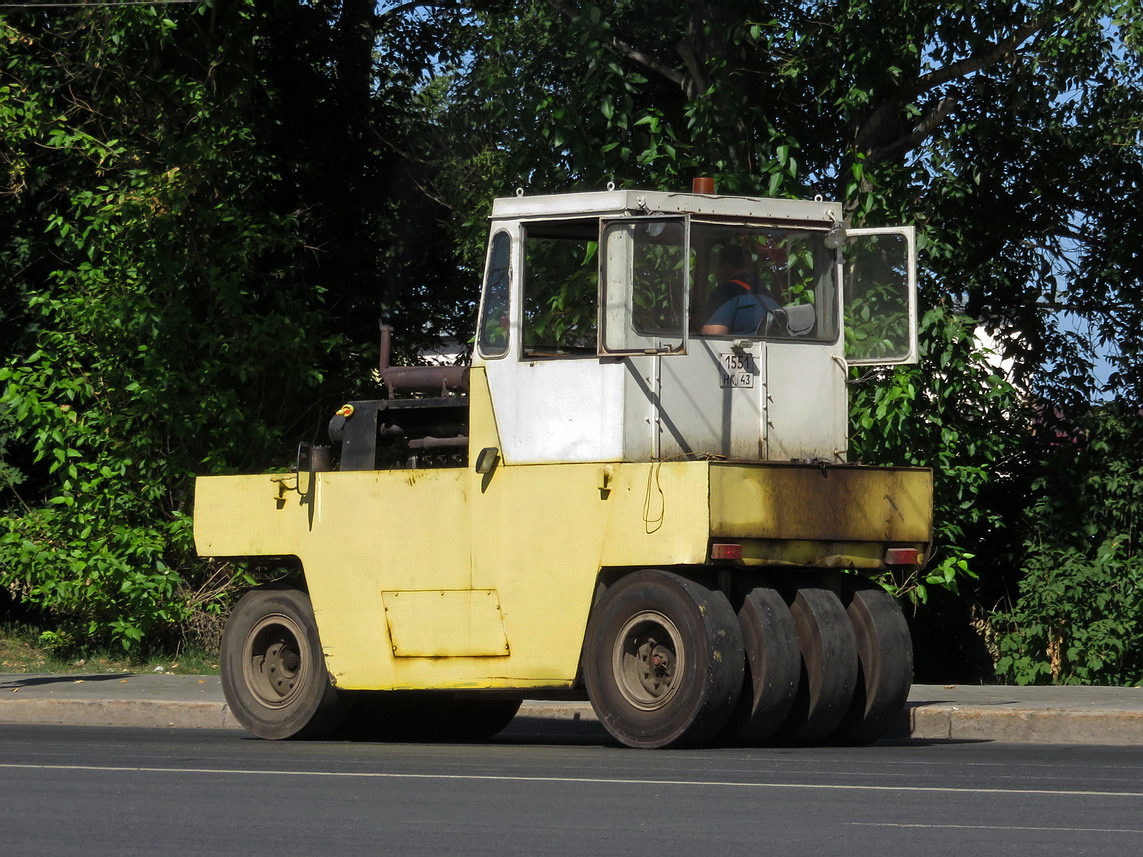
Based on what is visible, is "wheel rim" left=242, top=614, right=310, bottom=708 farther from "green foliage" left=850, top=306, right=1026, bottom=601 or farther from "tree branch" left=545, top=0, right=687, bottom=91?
"tree branch" left=545, top=0, right=687, bottom=91

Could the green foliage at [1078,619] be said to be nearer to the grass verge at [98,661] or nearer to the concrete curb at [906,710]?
the concrete curb at [906,710]

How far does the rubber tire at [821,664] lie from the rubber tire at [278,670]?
3007 millimetres

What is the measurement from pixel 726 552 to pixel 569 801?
2.80 meters

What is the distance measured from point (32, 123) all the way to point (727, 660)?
1051cm

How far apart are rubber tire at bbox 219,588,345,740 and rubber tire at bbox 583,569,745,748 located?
6.92 ft

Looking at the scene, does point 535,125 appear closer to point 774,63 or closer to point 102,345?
point 774,63

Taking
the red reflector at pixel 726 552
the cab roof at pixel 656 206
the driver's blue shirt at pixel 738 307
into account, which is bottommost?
the red reflector at pixel 726 552

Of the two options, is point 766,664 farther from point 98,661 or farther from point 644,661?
point 98,661

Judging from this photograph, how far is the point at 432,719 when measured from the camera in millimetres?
13055

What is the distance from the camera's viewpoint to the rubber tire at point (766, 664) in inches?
413

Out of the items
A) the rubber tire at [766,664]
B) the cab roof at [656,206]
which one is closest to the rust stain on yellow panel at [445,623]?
the rubber tire at [766,664]

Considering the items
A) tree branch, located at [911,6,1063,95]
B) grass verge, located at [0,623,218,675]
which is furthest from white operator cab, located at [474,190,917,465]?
grass verge, located at [0,623,218,675]

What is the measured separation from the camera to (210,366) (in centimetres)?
1811

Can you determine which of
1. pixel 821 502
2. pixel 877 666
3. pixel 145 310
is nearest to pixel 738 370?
pixel 821 502
